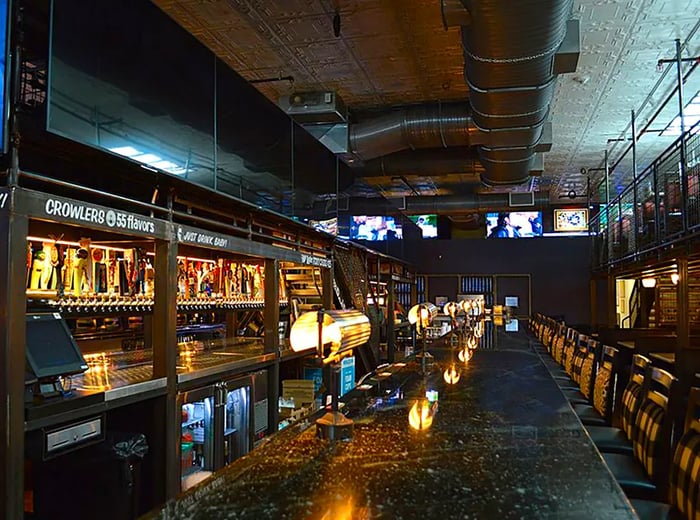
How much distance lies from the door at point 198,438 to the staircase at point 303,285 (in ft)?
9.93

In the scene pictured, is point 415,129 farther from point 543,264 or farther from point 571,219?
point 571,219

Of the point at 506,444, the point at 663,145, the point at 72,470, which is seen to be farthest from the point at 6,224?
the point at 663,145

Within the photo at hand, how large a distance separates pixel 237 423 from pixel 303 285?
305cm

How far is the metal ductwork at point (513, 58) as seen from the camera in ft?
11.1

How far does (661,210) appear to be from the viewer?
6855mm

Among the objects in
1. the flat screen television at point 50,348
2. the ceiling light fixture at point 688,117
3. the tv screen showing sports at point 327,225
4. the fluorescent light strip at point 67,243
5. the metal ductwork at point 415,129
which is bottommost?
the flat screen television at point 50,348

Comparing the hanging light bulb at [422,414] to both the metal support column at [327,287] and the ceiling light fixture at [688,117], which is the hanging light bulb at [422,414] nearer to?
the metal support column at [327,287]

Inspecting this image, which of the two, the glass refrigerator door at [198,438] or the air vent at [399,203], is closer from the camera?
the glass refrigerator door at [198,438]

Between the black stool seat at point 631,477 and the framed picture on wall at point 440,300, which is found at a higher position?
the framed picture on wall at point 440,300

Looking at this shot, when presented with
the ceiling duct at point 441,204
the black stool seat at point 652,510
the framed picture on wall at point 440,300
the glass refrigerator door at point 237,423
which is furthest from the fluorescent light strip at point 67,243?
the framed picture on wall at point 440,300

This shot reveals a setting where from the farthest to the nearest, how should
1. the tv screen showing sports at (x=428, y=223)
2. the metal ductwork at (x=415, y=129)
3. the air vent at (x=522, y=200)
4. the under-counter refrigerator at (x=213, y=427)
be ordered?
the tv screen showing sports at (x=428, y=223), the air vent at (x=522, y=200), the metal ductwork at (x=415, y=129), the under-counter refrigerator at (x=213, y=427)

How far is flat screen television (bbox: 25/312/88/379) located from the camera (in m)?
2.45

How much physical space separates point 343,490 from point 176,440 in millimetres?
2189

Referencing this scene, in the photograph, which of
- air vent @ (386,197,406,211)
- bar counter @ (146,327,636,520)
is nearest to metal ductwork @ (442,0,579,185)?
bar counter @ (146,327,636,520)
